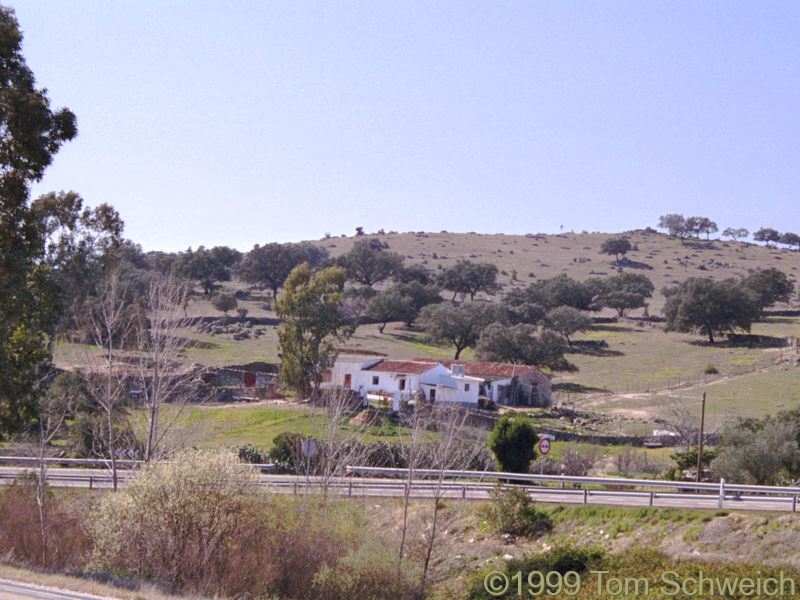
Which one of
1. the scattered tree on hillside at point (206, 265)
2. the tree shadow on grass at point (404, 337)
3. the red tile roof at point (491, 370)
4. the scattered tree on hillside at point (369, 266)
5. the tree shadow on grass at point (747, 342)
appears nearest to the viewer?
the red tile roof at point (491, 370)

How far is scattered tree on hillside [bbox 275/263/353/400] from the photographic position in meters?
53.8

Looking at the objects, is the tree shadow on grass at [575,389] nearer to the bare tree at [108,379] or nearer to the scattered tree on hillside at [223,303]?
the bare tree at [108,379]

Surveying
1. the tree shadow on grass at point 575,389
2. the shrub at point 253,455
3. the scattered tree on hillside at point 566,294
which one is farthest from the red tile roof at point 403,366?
the scattered tree on hillside at point 566,294

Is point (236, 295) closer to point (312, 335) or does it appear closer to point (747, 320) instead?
point (312, 335)

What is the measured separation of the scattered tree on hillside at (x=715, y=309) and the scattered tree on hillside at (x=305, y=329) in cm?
4659

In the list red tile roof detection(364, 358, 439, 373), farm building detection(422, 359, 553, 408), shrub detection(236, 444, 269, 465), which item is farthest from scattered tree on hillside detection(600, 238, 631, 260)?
shrub detection(236, 444, 269, 465)

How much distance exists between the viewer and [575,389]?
6569 cm

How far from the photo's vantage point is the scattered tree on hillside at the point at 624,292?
106562mm

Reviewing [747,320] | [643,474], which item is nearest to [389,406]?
[643,474]

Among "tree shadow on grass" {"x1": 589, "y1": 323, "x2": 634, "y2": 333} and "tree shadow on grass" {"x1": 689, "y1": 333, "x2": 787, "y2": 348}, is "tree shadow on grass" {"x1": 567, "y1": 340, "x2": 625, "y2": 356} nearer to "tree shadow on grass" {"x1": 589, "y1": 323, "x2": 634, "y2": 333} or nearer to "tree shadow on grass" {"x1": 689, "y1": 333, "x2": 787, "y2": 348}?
"tree shadow on grass" {"x1": 589, "y1": 323, "x2": 634, "y2": 333}

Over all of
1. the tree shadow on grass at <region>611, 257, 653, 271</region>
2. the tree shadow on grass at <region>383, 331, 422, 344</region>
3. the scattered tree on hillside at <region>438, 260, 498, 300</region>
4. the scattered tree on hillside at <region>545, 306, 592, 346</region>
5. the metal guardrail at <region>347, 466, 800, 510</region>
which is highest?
the tree shadow on grass at <region>611, 257, 653, 271</region>

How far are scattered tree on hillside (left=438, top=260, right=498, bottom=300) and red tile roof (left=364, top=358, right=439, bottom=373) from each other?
57505 mm

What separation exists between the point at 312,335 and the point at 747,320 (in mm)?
53777

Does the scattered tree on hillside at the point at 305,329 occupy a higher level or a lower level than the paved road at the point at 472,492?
higher
